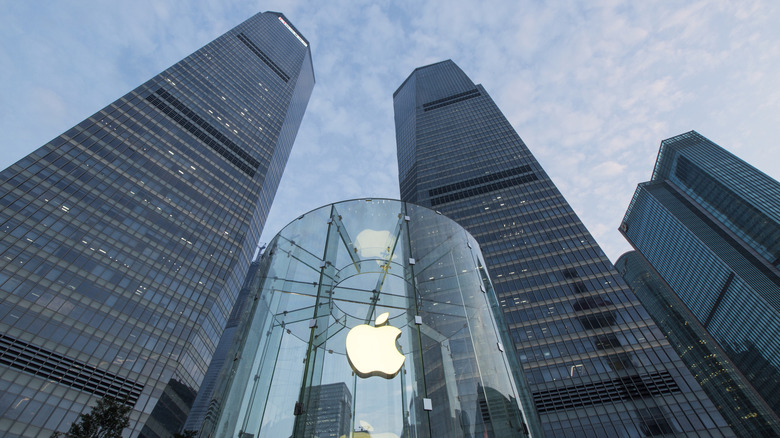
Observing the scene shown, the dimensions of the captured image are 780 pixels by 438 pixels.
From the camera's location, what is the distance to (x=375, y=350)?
4641mm

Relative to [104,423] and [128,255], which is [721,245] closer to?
[104,423]

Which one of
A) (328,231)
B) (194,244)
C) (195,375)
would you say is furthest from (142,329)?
(328,231)

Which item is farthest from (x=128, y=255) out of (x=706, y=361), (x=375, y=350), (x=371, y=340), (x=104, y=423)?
(x=706, y=361)

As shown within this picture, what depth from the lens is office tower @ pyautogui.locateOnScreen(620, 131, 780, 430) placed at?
66.5m

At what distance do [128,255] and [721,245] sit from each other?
103729 mm

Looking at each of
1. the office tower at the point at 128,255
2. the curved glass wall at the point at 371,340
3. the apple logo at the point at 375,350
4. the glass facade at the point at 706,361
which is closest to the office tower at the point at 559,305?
the curved glass wall at the point at 371,340

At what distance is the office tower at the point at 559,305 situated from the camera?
37125 millimetres

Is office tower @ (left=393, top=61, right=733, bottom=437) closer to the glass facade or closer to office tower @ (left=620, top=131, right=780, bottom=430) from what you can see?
the glass facade

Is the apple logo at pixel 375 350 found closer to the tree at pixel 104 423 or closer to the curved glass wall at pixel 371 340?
the curved glass wall at pixel 371 340

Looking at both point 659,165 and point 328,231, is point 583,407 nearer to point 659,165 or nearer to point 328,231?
point 328,231

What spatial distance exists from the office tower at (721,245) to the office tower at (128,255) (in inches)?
3341

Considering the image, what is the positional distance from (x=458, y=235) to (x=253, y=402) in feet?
12.2

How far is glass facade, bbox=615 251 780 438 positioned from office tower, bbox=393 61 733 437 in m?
28.2

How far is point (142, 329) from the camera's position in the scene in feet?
122
